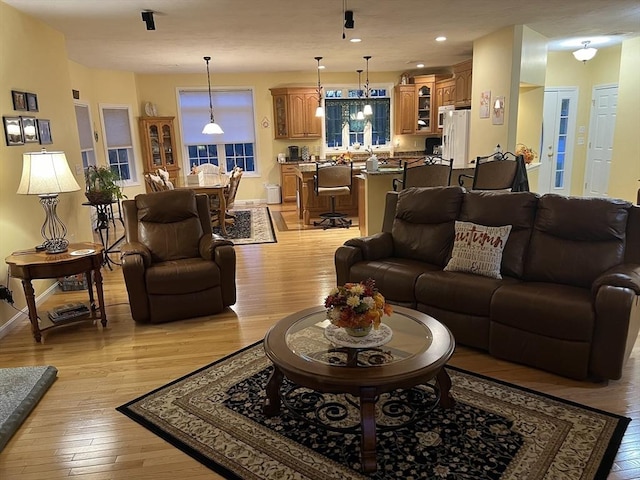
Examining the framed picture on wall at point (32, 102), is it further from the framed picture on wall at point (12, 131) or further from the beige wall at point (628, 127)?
the beige wall at point (628, 127)

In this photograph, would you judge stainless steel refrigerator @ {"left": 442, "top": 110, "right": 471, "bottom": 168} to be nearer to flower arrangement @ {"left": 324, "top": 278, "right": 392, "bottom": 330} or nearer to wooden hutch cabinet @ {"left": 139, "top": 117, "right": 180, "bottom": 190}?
wooden hutch cabinet @ {"left": 139, "top": 117, "right": 180, "bottom": 190}

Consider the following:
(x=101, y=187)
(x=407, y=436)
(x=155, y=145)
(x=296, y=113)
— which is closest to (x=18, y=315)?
(x=101, y=187)

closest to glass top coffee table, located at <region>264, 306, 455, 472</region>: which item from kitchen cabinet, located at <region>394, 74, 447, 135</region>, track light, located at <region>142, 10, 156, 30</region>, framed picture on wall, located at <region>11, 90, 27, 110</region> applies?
framed picture on wall, located at <region>11, 90, 27, 110</region>

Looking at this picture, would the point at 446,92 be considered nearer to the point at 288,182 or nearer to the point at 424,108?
the point at 424,108

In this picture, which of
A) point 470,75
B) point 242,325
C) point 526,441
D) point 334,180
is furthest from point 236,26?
point 526,441

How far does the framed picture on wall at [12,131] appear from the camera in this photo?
13.0 ft

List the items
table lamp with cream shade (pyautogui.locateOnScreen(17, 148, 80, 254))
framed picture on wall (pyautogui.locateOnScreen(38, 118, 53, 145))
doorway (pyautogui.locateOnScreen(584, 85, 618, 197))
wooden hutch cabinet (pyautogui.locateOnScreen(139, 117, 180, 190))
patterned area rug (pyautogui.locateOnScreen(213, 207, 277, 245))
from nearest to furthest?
table lamp with cream shade (pyautogui.locateOnScreen(17, 148, 80, 254)) → framed picture on wall (pyautogui.locateOnScreen(38, 118, 53, 145)) → patterned area rug (pyautogui.locateOnScreen(213, 207, 277, 245)) → doorway (pyautogui.locateOnScreen(584, 85, 618, 197)) → wooden hutch cabinet (pyautogui.locateOnScreen(139, 117, 180, 190))

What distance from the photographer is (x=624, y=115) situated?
A: 7.49m

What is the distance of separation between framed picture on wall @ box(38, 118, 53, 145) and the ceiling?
1.02 m

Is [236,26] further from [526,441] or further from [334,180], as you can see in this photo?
[526,441]

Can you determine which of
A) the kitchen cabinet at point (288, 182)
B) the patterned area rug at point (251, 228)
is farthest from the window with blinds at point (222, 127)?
the patterned area rug at point (251, 228)

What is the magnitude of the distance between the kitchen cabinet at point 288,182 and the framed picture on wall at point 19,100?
5.92m

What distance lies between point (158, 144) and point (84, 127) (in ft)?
5.54

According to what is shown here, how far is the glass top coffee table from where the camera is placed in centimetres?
209
